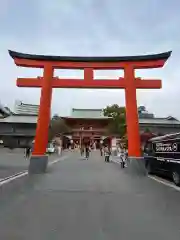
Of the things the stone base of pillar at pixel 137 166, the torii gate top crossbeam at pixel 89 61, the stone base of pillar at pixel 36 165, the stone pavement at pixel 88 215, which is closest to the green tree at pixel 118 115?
the torii gate top crossbeam at pixel 89 61

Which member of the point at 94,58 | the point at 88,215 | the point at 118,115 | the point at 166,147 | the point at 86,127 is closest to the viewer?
the point at 88,215

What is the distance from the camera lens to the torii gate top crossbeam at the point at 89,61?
2214 centimetres

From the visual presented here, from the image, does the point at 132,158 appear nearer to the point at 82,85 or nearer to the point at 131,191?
the point at 82,85

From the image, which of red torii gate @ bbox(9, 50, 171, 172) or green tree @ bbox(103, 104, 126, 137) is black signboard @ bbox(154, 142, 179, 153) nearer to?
red torii gate @ bbox(9, 50, 171, 172)

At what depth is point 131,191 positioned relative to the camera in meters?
12.4

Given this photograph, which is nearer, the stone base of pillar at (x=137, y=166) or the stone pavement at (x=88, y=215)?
the stone pavement at (x=88, y=215)

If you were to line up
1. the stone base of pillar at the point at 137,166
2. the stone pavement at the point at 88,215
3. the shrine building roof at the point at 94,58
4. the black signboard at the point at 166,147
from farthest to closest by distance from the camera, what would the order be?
the shrine building roof at the point at 94,58, the stone base of pillar at the point at 137,166, the black signboard at the point at 166,147, the stone pavement at the point at 88,215

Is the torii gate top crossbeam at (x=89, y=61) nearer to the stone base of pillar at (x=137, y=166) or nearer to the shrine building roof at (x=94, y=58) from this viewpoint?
the shrine building roof at (x=94, y=58)

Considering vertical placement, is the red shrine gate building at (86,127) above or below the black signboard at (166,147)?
above

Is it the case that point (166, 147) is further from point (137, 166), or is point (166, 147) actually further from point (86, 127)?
point (86, 127)

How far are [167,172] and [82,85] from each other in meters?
8.31

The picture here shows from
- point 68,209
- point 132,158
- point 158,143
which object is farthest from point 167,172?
point 68,209

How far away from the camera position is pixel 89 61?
73.0ft

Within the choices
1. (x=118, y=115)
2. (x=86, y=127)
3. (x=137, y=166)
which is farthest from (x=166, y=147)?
(x=86, y=127)
